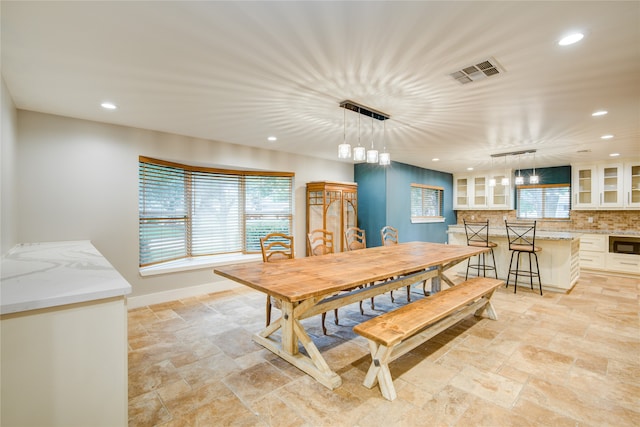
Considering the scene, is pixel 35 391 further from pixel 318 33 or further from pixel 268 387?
pixel 318 33

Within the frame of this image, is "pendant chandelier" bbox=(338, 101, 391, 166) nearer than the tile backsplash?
Yes

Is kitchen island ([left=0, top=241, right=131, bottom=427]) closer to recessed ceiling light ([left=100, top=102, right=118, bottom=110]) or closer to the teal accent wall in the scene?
recessed ceiling light ([left=100, top=102, right=118, bottom=110])

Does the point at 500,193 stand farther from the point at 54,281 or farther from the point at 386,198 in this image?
the point at 54,281

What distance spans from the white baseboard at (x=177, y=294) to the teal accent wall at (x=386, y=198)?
310 cm

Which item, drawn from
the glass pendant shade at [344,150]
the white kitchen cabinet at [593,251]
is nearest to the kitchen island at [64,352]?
the glass pendant shade at [344,150]

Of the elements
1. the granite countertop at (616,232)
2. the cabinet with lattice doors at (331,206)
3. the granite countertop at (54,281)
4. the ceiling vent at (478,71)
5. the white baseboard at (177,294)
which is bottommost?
the white baseboard at (177,294)

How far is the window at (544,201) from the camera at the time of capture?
6676mm

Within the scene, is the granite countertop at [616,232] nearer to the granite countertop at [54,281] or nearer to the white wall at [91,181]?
the white wall at [91,181]

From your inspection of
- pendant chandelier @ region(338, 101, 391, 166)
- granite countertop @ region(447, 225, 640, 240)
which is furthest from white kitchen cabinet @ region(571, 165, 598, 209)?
pendant chandelier @ region(338, 101, 391, 166)

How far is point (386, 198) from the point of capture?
19.9 ft

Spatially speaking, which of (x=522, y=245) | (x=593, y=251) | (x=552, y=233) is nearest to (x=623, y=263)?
(x=593, y=251)

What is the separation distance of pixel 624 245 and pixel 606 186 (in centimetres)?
125

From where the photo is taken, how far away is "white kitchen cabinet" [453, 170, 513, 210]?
725cm

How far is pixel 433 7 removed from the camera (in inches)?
59.1
